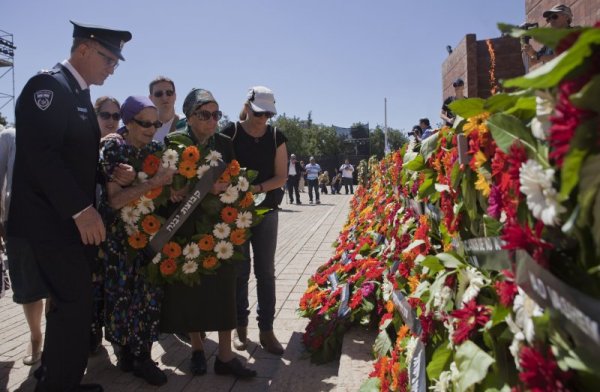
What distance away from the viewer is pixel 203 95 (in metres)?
3.31

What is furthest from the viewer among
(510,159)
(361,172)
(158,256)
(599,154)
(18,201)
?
(361,172)

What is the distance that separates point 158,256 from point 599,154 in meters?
2.66

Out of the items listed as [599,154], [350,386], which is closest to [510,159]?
[599,154]

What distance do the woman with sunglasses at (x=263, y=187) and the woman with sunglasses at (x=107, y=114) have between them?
43.4 inches

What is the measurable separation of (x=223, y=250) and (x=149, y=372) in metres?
0.89

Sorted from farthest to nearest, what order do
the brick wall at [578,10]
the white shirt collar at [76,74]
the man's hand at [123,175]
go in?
the brick wall at [578,10] < the man's hand at [123,175] < the white shirt collar at [76,74]

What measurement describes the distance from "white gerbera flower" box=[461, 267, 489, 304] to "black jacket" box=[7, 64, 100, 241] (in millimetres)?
1972

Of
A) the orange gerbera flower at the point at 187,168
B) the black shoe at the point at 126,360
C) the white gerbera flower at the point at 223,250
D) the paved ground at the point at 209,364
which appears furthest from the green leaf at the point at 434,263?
the black shoe at the point at 126,360

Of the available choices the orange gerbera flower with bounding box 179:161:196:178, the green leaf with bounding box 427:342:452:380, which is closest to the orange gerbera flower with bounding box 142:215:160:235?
the orange gerbera flower with bounding box 179:161:196:178

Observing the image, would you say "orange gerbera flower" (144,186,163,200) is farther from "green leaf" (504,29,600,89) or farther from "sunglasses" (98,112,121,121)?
"green leaf" (504,29,600,89)

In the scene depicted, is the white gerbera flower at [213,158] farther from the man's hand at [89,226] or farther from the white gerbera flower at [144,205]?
the man's hand at [89,226]

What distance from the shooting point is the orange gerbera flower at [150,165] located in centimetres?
311

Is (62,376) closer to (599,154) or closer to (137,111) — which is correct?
(137,111)

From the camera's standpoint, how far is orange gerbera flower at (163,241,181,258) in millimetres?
3139
